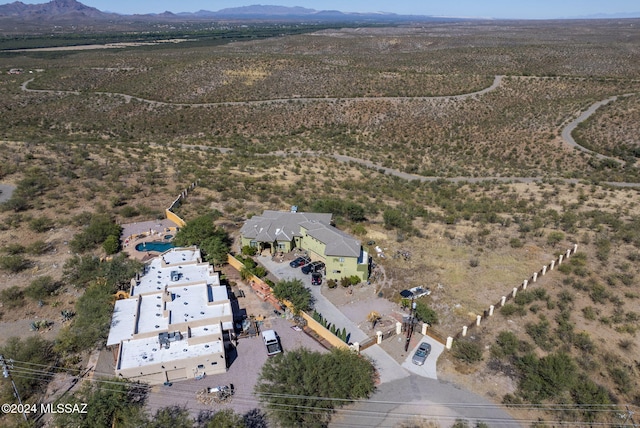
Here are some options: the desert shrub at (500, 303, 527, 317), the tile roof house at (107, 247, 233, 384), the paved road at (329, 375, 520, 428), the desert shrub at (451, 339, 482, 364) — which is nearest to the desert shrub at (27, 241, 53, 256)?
the tile roof house at (107, 247, 233, 384)

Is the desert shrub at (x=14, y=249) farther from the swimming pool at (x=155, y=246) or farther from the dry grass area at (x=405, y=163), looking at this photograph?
the swimming pool at (x=155, y=246)

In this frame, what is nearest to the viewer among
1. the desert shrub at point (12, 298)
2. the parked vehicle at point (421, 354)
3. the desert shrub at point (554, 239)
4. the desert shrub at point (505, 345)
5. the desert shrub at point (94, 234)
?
the parked vehicle at point (421, 354)

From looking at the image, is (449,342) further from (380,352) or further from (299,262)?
(299,262)

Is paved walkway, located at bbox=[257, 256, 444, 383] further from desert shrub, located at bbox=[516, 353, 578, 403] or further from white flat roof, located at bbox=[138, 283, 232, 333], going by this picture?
white flat roof, located at bbox=[138, 283, 232, 333]

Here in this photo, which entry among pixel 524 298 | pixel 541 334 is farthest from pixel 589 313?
pixel 541 334

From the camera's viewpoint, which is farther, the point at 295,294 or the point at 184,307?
the point at 295,294

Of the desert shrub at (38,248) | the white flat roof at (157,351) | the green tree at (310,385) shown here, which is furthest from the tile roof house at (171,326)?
the desert shrub at (38,248)

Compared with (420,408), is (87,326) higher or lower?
higher

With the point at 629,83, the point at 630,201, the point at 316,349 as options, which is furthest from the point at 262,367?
the point at 629,83
